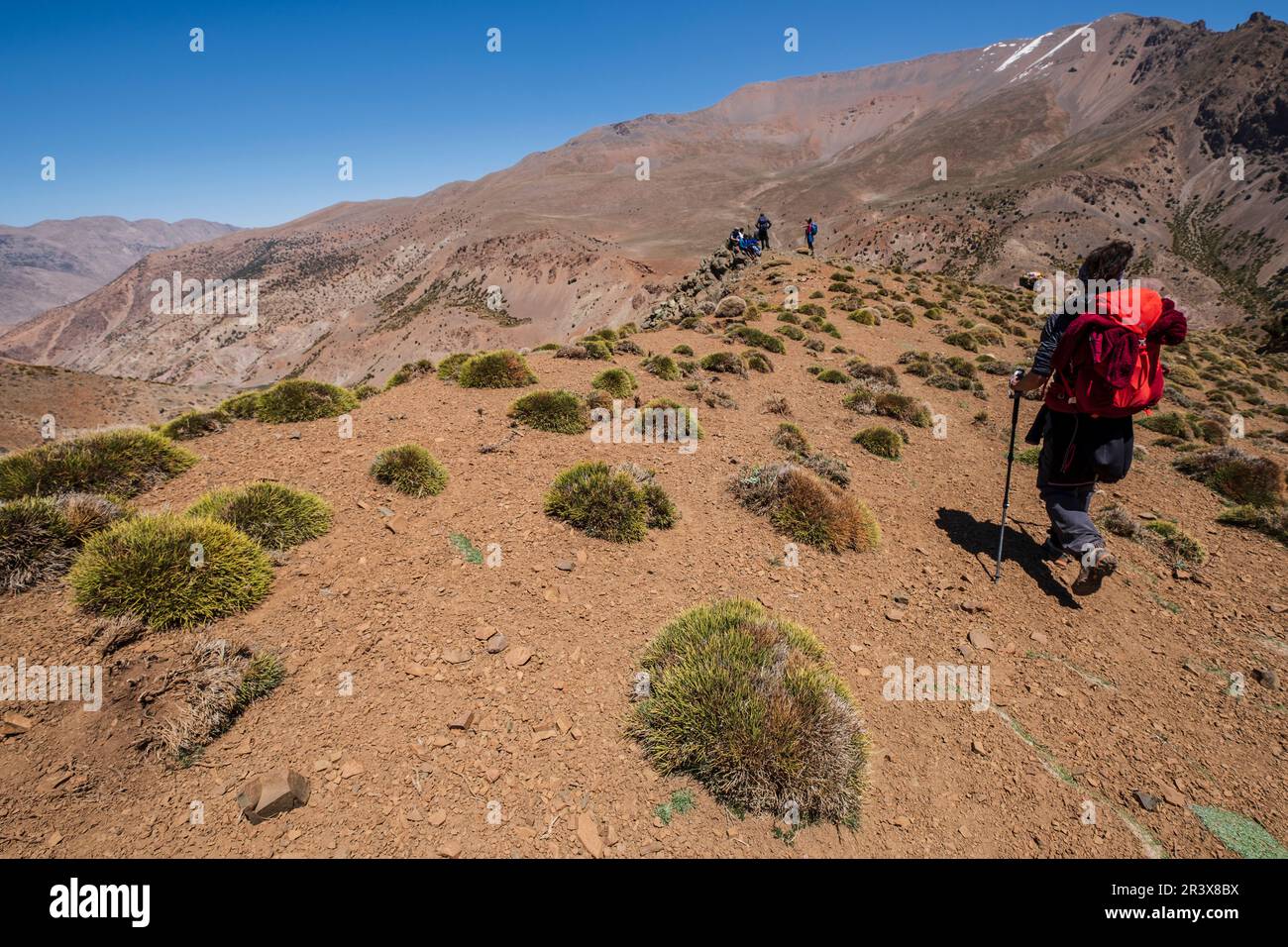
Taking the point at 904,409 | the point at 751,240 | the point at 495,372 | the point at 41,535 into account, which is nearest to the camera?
the point at 41,535

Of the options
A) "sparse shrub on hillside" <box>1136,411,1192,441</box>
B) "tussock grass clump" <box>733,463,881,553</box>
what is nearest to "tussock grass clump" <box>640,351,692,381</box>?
"tussock grass clump" <box>733,463,881,553</box>

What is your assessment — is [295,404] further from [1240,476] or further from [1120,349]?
[1240,476]

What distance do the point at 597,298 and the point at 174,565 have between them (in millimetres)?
77779

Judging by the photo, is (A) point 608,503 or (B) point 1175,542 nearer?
(A) point 608,503

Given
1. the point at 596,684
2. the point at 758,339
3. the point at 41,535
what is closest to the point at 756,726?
the point at 596,684

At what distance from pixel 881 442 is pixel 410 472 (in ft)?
28.9

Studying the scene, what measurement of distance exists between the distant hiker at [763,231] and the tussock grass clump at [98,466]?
30.8 meters

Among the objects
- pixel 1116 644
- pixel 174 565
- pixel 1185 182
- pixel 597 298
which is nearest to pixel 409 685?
pixel 174 565

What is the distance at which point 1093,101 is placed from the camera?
19212 centimetres

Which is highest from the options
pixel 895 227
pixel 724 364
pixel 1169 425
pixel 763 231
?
pixel 895 227

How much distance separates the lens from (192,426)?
26.3ft

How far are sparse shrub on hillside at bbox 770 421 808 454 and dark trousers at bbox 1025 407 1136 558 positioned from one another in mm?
3952

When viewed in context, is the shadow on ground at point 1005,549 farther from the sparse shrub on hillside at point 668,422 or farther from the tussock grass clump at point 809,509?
the sparse shrub on hillside at point 668,422

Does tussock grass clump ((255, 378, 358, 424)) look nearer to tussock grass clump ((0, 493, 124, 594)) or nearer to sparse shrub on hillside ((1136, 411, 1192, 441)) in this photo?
tussock grass clump ((0, 493, 124, 594))
